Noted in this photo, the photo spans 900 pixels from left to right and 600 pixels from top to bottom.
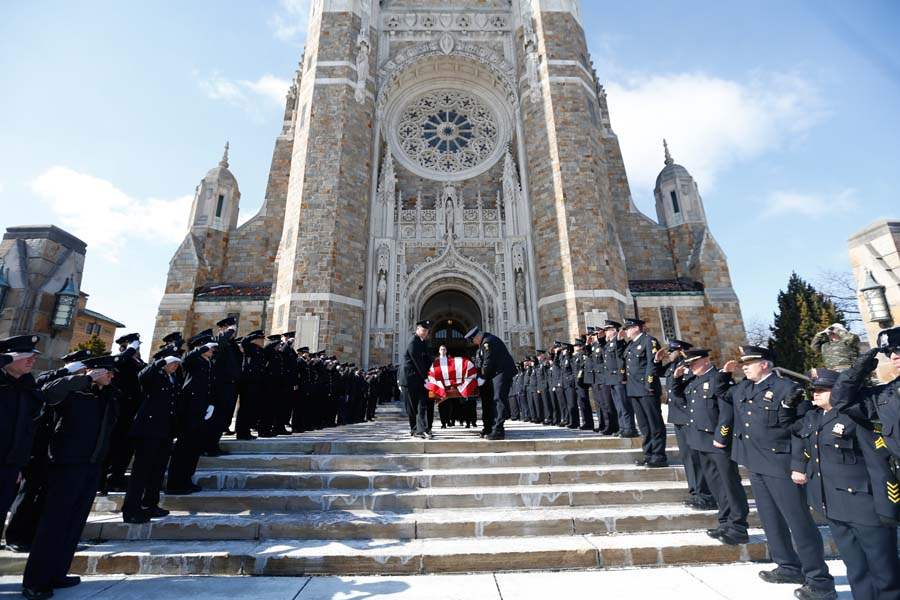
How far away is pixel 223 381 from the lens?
221 inches

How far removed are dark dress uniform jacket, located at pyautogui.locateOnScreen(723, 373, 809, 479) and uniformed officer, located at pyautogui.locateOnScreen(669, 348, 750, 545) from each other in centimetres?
25

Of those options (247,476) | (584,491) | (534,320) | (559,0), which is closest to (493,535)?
(584,491)

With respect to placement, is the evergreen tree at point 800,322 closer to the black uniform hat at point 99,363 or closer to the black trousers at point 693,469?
the black trousers at point 693,469

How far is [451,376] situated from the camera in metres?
6.98

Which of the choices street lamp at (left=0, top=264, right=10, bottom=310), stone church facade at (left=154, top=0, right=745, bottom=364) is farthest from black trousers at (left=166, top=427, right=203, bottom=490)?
stone church facade at (left=154, top=0, right=745, bottom=364)

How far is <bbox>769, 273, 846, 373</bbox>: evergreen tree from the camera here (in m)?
21.2

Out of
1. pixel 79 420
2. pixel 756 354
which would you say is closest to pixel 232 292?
pixel 79 420

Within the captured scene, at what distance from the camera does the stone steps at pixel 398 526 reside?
4055mm

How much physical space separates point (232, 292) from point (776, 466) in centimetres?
1866

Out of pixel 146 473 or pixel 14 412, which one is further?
pixel 146 473

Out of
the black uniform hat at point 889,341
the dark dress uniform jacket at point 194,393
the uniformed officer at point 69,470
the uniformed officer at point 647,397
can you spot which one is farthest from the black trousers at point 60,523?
the black uniform hat at point 889,341

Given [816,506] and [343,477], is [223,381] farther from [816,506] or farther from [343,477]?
[816,506]

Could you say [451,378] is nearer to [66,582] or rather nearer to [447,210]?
[66,582]

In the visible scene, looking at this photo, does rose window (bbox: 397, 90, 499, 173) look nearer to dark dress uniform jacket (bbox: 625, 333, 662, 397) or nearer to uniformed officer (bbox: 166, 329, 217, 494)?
dark dress uniform jacket (bbox: 625, 333, 662, 397)
